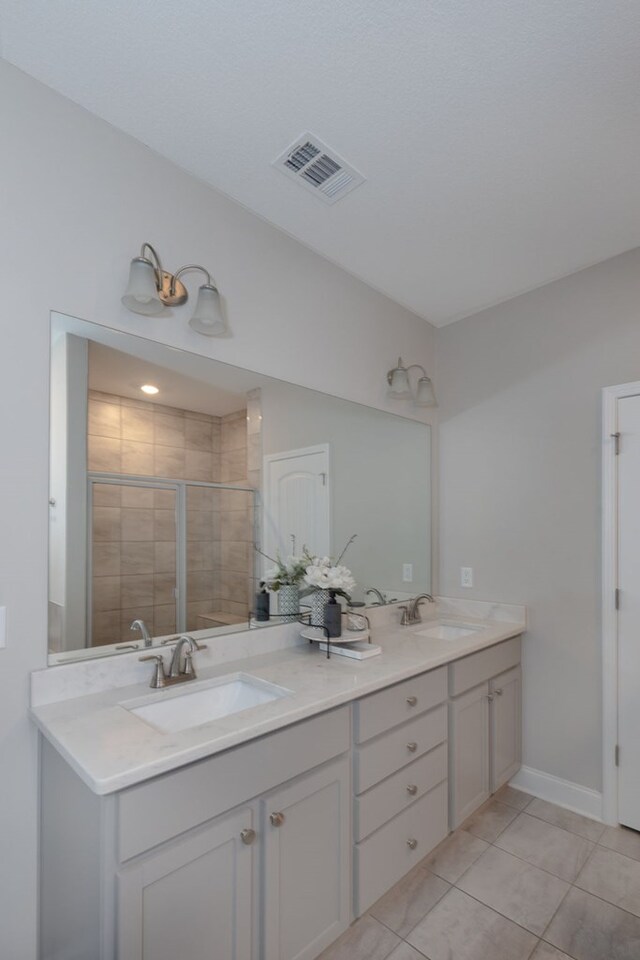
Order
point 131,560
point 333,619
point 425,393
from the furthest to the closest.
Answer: point 425,393 < point 333,619 < point 131,560

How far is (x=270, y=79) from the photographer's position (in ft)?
4.87

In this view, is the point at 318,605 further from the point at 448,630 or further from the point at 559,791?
the point at 559,791

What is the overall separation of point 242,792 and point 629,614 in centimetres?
192

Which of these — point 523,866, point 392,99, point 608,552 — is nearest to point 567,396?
point 608,552

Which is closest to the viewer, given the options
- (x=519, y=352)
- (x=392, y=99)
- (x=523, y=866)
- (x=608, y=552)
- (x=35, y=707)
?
(x=35, y=707)

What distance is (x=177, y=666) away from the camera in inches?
65.8

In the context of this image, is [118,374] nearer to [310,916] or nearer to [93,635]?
[93,635]

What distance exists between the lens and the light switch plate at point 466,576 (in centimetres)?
291

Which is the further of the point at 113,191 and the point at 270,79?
the point at 113,191

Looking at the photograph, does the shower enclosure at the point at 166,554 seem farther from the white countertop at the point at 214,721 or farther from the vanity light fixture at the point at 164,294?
the vanity light fixture at the point at 164,294

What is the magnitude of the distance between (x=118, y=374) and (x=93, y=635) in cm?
86

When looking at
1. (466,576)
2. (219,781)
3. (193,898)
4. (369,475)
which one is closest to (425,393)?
(369,475)

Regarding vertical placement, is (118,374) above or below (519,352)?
below

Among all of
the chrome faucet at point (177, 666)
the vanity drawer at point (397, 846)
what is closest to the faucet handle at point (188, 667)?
the chrome faucet at point (177, 666)
